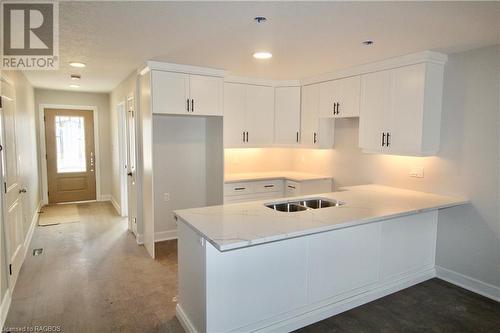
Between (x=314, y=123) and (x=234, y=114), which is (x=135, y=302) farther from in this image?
(x=314, y=123)

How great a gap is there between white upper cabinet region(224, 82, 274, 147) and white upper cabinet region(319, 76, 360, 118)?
0.82 m

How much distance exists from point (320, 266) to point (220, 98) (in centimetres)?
251

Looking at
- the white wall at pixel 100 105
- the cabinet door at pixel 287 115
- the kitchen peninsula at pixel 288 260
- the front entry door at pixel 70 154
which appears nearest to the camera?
the kitchen peninsula at pixel 288 260

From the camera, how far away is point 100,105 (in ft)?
22.9

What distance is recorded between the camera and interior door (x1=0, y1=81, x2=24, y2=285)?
3021 mm

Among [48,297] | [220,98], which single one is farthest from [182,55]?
[48,297]

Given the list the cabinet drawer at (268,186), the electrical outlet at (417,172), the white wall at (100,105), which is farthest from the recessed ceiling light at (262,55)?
the white wall at (100,105)

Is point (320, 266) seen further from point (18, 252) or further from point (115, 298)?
point (18, 252)

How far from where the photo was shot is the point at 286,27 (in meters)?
2.47

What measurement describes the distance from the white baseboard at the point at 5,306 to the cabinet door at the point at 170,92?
7.33ft

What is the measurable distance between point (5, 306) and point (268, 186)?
322cm

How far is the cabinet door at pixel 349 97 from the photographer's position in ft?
12.7

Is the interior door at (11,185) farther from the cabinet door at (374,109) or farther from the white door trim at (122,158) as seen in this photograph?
the cabinet door at (374,109)

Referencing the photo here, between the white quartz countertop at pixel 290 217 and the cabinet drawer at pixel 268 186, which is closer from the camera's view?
the white quartz countertop at pixel 290 217
